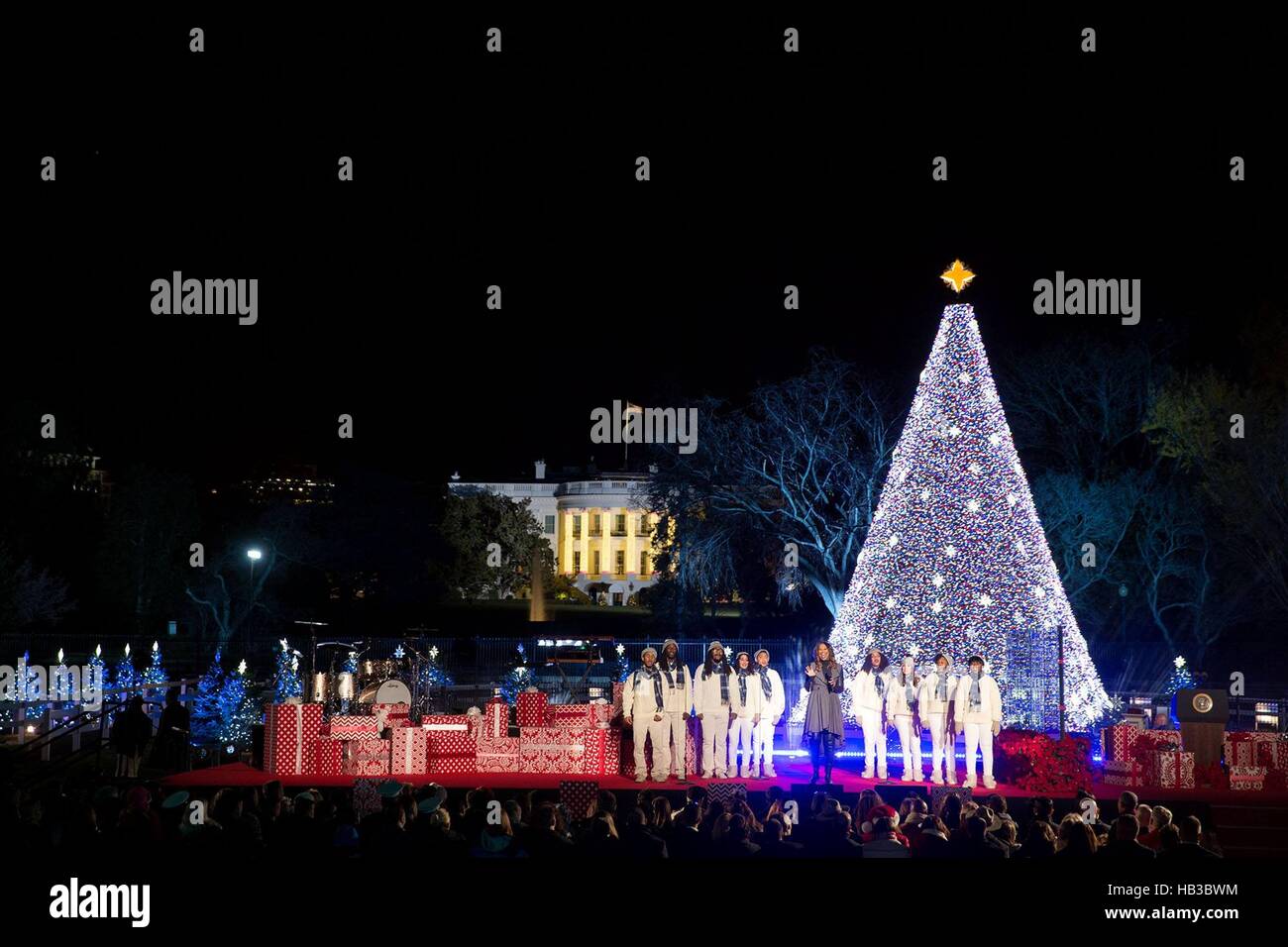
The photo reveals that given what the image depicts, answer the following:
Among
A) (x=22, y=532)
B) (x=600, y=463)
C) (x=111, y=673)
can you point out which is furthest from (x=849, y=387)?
(x=600, y=463)

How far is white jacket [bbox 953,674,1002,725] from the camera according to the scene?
52.9 ft

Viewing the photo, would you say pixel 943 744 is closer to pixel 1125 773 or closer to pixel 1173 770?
pixel 1125 773

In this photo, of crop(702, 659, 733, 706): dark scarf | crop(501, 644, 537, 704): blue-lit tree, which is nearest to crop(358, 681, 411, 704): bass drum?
crop(702, 659, 733, 706): dark scarf

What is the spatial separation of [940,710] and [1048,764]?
147cm

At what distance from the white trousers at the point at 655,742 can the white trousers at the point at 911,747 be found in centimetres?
290

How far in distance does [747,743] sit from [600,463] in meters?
92.9

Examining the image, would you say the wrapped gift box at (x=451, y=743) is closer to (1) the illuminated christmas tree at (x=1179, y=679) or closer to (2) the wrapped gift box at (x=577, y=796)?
(2) the wrapped gift box at (x=577, y=796)

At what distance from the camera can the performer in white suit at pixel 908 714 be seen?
1644cm

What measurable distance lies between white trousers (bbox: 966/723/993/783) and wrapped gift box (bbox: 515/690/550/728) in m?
5.39

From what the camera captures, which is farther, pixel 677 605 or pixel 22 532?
pixel 22 532

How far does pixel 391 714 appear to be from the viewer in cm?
1722

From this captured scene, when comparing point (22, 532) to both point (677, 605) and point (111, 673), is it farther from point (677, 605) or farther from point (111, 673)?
point (677, 605)

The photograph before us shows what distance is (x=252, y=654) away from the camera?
34.1m
